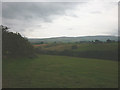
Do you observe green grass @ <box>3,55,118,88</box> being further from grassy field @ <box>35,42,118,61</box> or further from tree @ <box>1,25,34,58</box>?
grassy field @ <box>35,42,118,61</box>

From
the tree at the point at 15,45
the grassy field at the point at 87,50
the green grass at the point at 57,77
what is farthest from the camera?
the grassy field at the point at 87,50

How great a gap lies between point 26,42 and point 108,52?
562 inches

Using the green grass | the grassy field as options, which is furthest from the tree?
the green grass

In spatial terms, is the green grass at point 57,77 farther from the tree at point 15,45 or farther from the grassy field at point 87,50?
the grassy field at point 87,50

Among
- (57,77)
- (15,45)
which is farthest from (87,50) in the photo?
(57,77)

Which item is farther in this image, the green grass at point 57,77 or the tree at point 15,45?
the tree at point 15,45

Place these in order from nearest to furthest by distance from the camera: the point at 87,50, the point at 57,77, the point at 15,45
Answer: the point at 57,77 < the point at 15,45 < the point at 87,50

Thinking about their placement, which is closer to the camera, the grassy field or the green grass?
the green grass

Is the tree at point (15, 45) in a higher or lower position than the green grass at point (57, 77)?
higher

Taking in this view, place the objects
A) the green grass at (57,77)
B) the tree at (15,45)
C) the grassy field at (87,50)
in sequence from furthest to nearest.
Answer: the grassy field at (87,50), the tree at (15,45), the green grass at (57,77)

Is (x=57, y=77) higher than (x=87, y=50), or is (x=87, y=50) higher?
(x=87, y=50)

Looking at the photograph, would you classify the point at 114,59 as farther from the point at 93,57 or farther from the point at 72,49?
the point at 72,49

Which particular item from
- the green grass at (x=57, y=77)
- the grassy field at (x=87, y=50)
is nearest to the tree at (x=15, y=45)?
the grassy field at (x=87, y=50)

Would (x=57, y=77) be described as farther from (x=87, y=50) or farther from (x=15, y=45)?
(x=87, y=50)
